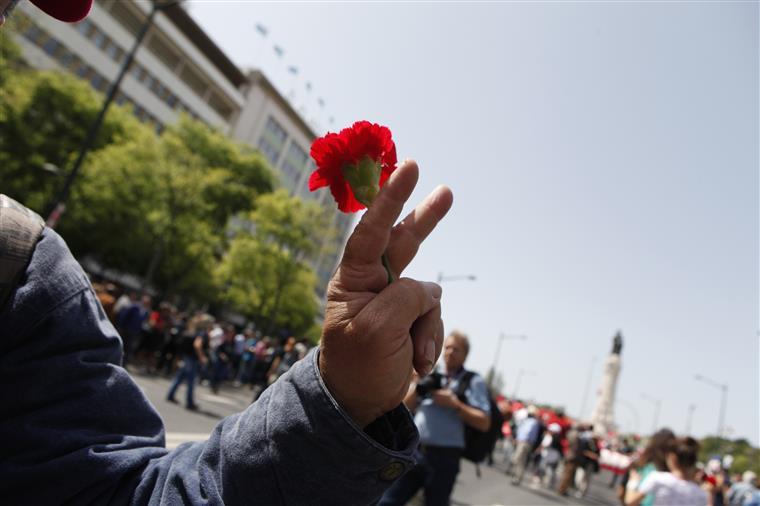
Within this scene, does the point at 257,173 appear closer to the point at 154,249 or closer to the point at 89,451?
the point at 154,249

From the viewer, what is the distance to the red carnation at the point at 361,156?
41.9 inches

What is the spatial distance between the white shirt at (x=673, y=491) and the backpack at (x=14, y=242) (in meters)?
5.04

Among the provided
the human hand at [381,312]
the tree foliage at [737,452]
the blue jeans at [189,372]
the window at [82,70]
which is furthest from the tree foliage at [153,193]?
the tree foliage at [737,452]

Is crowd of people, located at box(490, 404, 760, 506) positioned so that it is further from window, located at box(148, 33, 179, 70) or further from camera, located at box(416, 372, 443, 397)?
window, located at box(148, 33, 179, 70)

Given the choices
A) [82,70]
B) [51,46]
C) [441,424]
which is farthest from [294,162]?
[441,424]

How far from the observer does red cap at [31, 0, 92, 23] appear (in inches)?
48.6

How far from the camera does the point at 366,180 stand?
1.07 metres

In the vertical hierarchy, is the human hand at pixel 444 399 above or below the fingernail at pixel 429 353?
below

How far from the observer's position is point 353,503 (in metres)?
0.94

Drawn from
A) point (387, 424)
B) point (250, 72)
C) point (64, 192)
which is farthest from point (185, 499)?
point (250, 72)

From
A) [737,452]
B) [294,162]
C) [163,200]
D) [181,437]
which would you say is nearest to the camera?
[181,437]

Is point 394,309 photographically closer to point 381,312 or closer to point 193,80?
point 381,312

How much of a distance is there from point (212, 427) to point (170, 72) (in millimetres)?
37699

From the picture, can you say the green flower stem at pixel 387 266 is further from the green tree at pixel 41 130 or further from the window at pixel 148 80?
the window at pixel 148 80
